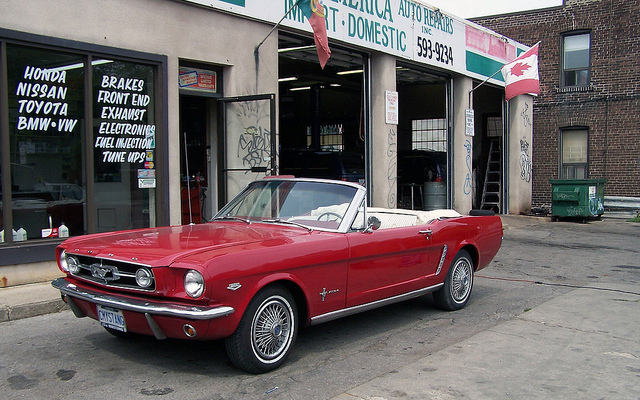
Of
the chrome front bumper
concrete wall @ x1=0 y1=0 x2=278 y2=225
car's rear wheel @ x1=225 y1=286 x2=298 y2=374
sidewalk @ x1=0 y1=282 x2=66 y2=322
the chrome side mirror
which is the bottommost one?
sidewalk @ x1=0 y1=282 x2=66 y2=322

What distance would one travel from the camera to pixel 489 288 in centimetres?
825

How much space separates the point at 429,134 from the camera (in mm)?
23562

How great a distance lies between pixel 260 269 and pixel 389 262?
1.71 m

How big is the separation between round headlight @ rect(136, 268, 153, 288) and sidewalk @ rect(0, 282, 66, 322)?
291cm

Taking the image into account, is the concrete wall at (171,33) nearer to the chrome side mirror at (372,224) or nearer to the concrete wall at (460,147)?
the chrome side mirror at (372,224)

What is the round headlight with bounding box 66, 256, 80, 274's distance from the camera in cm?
477

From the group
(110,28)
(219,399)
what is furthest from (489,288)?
(110,28)

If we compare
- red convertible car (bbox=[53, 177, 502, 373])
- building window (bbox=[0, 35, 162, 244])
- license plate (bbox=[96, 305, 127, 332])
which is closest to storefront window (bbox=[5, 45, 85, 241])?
building window (bbox=[0, 35, 162, 244])

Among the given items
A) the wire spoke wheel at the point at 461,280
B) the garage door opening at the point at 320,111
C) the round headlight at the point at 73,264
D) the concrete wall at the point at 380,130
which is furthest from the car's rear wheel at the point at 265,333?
the concrete wall at the point at 380,130

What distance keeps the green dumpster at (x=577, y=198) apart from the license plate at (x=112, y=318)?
16004 mm

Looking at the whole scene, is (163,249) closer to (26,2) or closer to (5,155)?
(5,155)

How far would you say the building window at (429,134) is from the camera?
23.2 m

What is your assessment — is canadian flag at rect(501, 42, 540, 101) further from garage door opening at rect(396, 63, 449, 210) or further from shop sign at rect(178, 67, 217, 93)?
shop sign at rect(178, 67, 217, 93)

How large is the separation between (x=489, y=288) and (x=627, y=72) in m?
15.8
